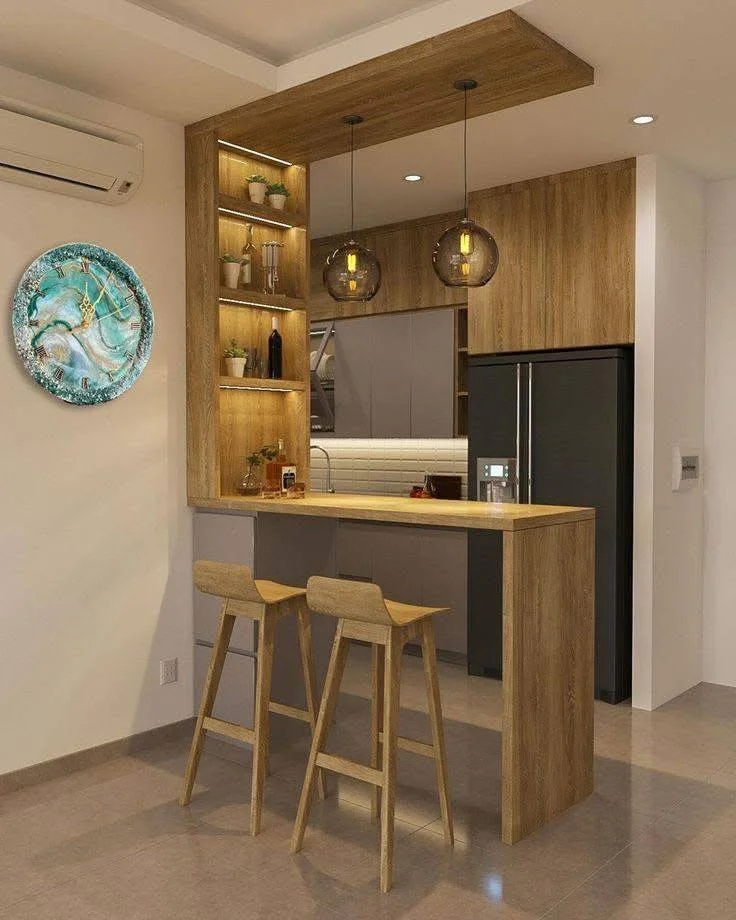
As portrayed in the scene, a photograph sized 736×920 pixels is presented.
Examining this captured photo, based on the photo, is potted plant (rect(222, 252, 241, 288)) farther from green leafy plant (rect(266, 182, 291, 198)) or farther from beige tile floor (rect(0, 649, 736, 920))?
beige tile floor (rect(0, 649, 736, 920))

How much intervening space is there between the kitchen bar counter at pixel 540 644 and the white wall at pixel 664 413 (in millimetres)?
1362

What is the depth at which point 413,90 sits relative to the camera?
3.63 metres

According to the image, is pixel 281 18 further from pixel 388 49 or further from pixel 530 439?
pixel 530 439

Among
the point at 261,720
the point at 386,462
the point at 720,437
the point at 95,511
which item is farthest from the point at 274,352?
the point at 720,437


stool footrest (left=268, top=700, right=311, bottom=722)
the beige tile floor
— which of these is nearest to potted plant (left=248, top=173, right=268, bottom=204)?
stool footrest (left=268, top=700, right=311, bottom=722)

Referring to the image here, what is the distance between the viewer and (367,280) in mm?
3547

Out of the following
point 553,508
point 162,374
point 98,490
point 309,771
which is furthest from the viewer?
point 162,374

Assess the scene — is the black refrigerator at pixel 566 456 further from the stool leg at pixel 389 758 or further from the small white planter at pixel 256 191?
the stool leg at pixel 389 758

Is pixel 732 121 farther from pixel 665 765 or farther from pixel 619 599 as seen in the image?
pixel 665 765

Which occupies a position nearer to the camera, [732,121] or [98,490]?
[98,490]

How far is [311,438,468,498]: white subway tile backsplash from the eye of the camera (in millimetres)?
6488

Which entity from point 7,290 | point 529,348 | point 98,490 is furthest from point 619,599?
point 7,290

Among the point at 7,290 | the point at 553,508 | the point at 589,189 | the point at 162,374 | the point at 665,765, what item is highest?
the point at 589,189

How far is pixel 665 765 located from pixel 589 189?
2.96m
